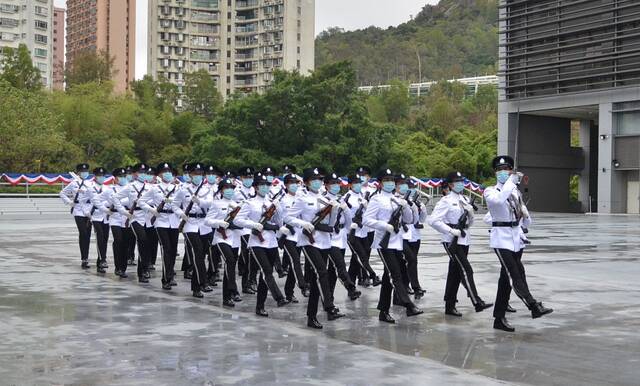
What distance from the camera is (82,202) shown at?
1753 centimetres

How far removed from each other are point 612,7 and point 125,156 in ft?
117

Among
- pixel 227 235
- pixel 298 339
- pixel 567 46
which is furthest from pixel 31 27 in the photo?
pixel 298 339

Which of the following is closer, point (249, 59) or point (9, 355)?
point (9, 355)

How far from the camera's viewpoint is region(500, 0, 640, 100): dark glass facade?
51.2 metres

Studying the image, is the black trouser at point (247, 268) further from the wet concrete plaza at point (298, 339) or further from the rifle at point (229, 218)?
the rifle at point (229, 218)

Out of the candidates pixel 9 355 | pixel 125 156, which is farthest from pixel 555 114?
pixel 9 355

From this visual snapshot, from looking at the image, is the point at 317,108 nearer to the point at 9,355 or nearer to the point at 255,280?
the point at 255,280

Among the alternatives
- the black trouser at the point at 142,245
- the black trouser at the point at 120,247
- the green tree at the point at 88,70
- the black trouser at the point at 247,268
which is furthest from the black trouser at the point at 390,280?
the green tree at the point at 88,70

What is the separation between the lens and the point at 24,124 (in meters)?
53.0

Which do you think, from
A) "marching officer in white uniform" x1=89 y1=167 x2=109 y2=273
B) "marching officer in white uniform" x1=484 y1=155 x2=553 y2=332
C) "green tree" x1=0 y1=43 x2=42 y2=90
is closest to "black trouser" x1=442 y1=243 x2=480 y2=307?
"marching officer in white uniform" x1=484 y1=155 x2=553 y2=332

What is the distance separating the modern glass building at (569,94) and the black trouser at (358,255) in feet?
134

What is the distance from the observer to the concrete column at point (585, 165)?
6359 cm

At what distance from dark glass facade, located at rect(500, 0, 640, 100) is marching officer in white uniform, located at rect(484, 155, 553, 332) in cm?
4339

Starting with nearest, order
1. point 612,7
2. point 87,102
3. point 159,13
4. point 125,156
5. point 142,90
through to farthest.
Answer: point 612,7
point 125,156
point 87,102
point 142,90
point 159,13
